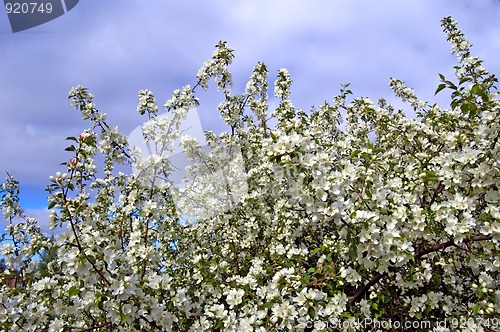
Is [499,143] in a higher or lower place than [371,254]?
higher

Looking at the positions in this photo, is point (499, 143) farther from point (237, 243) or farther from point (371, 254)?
point (237, 243)

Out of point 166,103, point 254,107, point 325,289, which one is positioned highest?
point 254,107

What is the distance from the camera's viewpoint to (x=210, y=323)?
3275mm

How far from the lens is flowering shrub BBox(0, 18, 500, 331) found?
2.69 m

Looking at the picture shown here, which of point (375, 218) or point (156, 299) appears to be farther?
point (156, 299)

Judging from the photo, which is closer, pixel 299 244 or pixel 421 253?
pixel 421 253

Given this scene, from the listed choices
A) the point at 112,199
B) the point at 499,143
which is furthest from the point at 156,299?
the point at 499,143

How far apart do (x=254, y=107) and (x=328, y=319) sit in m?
3.53

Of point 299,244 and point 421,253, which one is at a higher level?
point 299,244

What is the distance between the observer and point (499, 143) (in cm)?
291

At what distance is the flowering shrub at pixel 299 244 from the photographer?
8.84ft

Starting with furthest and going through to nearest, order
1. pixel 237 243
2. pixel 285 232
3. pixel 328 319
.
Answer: pixel 237 243
pixel 285 232
pixel 328 319

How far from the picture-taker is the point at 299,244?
14.3 ft

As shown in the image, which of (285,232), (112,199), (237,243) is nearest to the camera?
(285,232)
